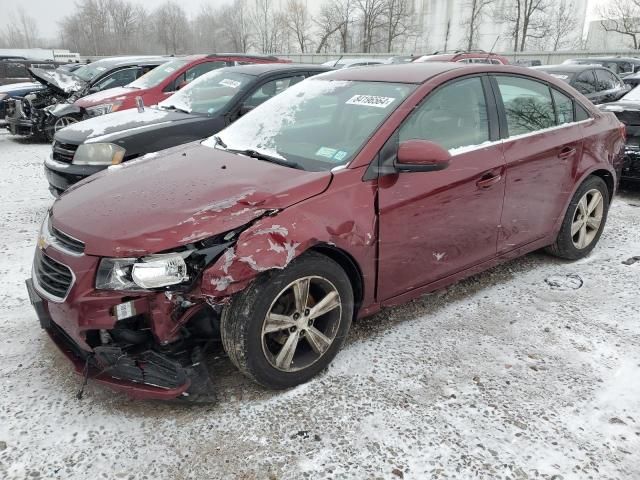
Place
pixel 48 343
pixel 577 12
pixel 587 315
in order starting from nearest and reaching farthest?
pixel 48 343 → pixel 587 315 → pixel 577 12

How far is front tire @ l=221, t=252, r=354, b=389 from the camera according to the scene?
2.43 m

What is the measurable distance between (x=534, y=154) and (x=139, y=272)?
2794 millimetres

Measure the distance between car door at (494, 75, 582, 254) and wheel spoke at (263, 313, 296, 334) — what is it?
1.77m

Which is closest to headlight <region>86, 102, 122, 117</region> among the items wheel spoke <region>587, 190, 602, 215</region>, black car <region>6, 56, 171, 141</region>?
black car <region>6, 56, 171, 141</region>

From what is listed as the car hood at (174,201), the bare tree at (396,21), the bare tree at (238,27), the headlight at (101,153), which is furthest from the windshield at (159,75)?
the bare tree at (238,27)

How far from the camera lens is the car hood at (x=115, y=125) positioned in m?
5.04

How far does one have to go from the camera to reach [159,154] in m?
3.48

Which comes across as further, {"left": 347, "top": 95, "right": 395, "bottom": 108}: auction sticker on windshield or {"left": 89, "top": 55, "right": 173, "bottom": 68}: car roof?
{"left": 89, "top": 55, "right": 173, "bottom": 68}: car roof

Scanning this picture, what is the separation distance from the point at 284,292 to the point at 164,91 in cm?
598

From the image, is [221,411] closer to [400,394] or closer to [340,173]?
[400,394]

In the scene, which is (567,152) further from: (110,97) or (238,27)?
(238,27)

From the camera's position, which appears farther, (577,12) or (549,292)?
(577,12)

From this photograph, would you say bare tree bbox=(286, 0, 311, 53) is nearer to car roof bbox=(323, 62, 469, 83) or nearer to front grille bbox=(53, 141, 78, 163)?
front grille bbox=(53, 141, 78, 163)

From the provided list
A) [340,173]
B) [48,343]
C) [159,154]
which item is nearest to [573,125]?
[340,173]
